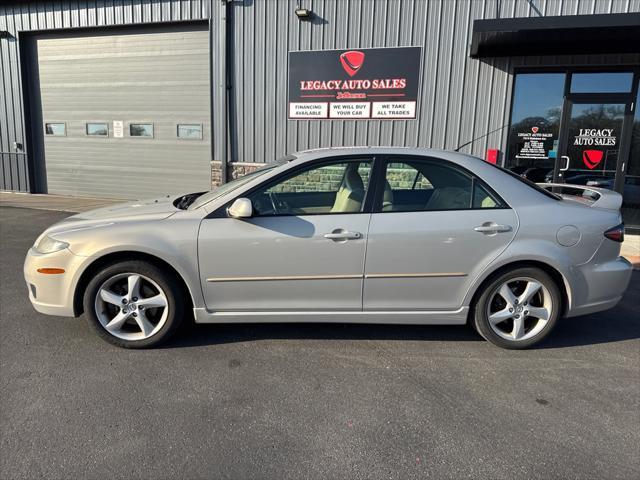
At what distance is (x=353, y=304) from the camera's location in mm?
3293

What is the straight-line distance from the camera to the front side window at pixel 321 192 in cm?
329

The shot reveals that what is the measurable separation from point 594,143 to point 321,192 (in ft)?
22.2

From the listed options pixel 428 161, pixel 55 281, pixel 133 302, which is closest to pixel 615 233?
pixel 428 161

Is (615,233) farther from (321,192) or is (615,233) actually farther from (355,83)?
(355,83)

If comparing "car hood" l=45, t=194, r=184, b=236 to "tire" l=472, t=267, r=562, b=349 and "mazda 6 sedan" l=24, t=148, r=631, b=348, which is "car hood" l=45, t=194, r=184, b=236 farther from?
"tire" l=472, t=267, r=562, b=349

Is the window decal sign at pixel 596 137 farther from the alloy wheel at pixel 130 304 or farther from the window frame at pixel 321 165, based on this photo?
the alloy wheel at pixel 130 304

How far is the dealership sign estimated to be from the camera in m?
8.63

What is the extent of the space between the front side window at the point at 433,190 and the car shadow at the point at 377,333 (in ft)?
3.64

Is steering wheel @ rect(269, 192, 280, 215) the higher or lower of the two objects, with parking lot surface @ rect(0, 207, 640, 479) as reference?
higher

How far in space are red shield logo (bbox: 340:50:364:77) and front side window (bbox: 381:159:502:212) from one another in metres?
6.02

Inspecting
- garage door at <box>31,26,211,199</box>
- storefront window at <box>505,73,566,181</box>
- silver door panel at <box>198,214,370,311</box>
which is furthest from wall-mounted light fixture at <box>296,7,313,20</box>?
silver door panel at <box>198,214,370,311</box>

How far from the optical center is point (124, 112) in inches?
448

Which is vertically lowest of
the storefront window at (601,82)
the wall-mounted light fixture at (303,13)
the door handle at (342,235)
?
the door handle at (342,235)

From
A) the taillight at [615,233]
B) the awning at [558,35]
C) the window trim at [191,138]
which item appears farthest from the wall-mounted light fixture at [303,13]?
the taillight at [615,233]
